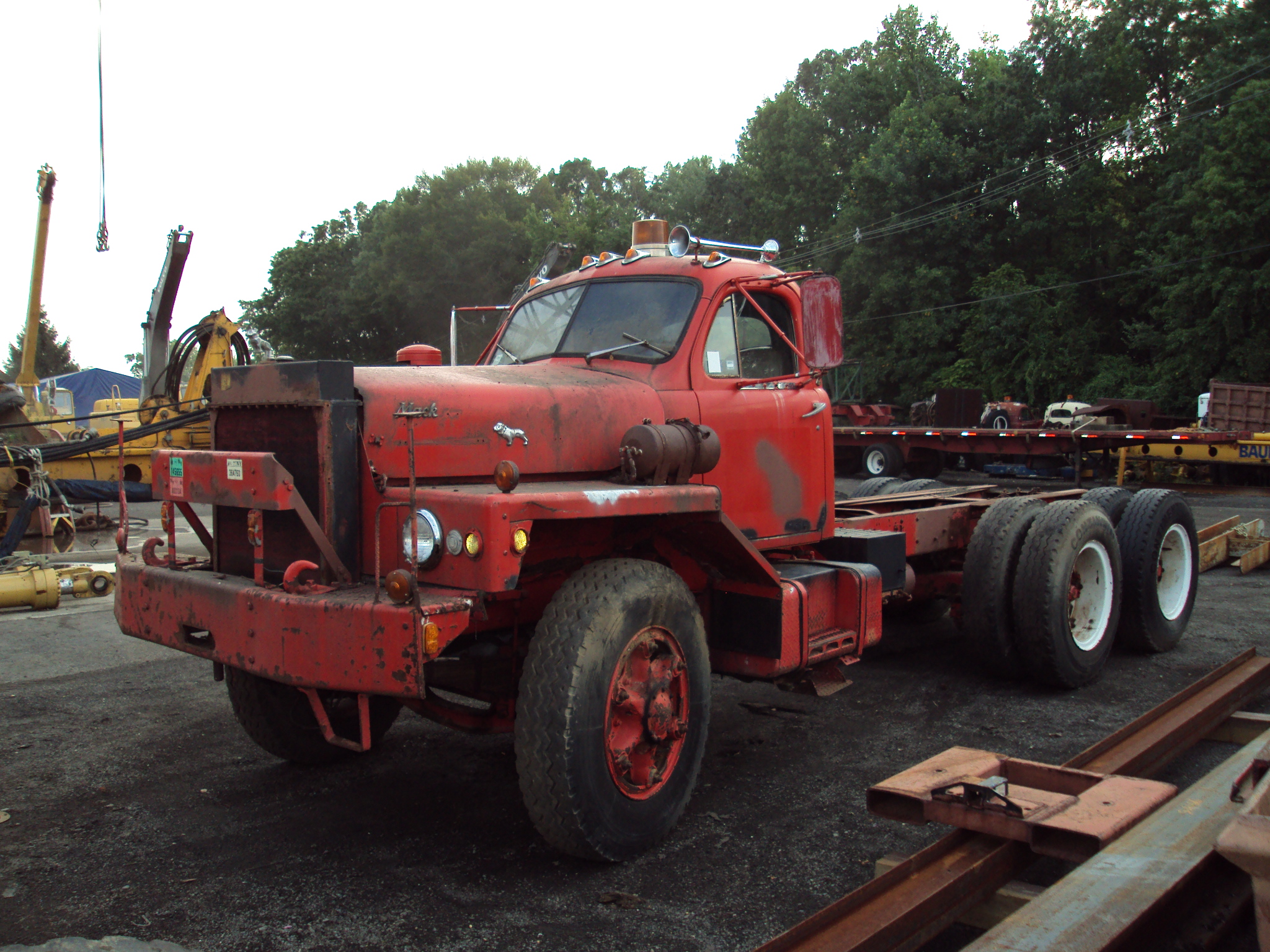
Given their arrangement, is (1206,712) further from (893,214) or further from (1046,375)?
(893,214)

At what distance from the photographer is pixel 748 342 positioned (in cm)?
501

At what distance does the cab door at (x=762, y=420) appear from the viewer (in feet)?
15.5

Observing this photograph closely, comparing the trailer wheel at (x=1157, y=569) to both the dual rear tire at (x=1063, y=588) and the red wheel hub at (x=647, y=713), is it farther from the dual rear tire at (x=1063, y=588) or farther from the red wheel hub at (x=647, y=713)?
the red wheel hub at (x=647, y=713)

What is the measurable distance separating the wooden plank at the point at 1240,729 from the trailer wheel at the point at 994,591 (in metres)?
1.17

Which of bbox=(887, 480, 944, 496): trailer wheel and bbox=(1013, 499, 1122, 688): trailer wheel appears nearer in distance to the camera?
bbox=(1013, 499, 1122, 688): trailer wheel

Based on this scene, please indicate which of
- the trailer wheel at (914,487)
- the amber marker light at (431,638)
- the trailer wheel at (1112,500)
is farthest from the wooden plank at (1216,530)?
the amber marker light at (431,638)

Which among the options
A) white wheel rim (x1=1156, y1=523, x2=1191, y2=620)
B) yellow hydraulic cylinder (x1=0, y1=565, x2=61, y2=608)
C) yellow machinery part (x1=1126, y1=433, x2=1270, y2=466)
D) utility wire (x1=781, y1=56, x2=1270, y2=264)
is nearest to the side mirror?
white wheel rim (x1=1156, y1=523, x2=1191, y2=620)

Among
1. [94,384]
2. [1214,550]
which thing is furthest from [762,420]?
[94,384]

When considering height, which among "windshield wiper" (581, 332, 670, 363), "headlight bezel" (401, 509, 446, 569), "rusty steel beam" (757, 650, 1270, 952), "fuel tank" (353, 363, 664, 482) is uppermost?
"windshield wiper" (581, 332, 670, 363)

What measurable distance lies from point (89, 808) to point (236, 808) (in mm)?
614

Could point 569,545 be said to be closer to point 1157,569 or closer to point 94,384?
point 1157,569

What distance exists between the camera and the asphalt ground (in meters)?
3.25

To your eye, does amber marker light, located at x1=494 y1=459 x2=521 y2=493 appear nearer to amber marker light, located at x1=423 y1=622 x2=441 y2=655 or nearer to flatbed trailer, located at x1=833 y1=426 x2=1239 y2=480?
amber marker light, located at x1=423 y1=622 x2=441 y2=655

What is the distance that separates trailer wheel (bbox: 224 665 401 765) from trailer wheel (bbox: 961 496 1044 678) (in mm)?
3360
